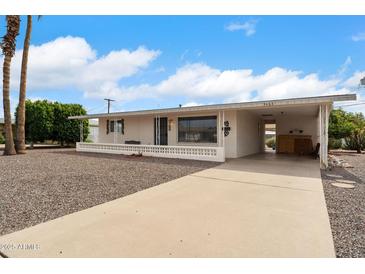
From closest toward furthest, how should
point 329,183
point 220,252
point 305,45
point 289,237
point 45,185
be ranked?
point 220,252 < point 289,237 < point 45,185 < point 329,183 < point 305,45

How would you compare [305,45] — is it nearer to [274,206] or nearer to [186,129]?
[186,129]

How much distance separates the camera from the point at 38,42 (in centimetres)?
1402

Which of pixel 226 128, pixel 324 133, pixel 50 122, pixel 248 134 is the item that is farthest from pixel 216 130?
pixel 50 122

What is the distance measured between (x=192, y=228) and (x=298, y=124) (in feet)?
46.9

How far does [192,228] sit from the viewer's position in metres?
3.04

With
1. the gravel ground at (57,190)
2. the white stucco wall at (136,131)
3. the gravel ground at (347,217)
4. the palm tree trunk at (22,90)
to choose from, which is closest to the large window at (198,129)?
the white stucco wall at (136,131)

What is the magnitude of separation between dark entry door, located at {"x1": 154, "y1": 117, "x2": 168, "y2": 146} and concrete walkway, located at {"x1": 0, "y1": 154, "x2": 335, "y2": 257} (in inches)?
371

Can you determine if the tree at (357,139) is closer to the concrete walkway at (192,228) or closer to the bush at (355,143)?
the bush at (355,143)

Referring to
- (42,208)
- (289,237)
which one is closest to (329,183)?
(289,237)

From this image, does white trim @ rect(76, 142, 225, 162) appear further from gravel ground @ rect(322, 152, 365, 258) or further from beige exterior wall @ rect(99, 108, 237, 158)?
gravel ground @ rect(322, 152, 365, 258)

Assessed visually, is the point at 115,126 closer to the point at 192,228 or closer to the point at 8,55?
the point at 8,55

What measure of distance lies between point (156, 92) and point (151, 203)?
92.6 ft

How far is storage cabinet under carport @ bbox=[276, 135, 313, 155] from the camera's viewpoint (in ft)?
46.8

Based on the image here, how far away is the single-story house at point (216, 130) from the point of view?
10.1 metres
